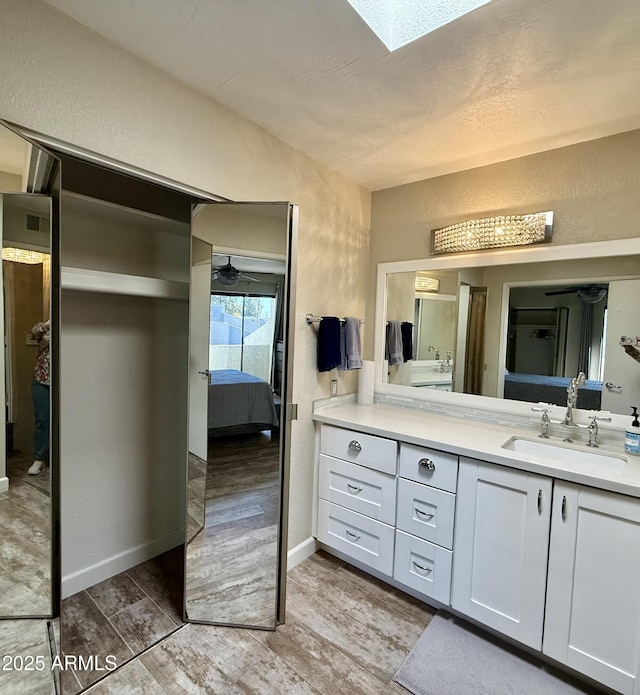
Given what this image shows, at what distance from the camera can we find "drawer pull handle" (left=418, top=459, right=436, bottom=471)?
1896mm

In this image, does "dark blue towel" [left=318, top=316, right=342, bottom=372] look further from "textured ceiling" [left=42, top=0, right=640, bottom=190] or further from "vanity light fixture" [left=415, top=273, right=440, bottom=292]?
"textured ceiling" [left=42, top=0, right=640, bottom=190]

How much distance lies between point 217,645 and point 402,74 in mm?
2601

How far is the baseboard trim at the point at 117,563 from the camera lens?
6.37 feet

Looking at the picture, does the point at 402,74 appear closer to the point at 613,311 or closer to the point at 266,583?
the point at 613,311

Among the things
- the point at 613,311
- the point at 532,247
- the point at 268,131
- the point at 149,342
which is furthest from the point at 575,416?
the point at 149,342

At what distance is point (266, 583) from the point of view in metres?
1.89

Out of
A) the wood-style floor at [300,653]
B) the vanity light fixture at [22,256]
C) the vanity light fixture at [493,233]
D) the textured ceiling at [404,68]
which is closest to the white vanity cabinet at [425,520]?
the wood-style floor at [300,653]

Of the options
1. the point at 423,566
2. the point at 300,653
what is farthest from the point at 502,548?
the point at 300,653

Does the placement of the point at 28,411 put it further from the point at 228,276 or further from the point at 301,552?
the point at 301,552

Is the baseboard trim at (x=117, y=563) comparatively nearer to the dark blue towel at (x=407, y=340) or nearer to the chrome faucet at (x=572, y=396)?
the dark blue towel at (x=407, y=340)

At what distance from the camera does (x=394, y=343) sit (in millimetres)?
2715

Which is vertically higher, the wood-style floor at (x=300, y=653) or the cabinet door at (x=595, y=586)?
the cabinet door at (x=595, y=586)

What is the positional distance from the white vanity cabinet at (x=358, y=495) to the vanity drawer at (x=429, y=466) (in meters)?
0.07

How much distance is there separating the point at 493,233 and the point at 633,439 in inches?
50.6
